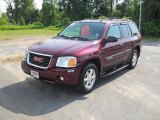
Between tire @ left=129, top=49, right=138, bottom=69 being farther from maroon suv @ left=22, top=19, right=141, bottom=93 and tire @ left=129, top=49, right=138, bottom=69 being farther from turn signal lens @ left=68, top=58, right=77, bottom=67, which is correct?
turn signal lens @ left=68, top=58, right=77, bottom=67

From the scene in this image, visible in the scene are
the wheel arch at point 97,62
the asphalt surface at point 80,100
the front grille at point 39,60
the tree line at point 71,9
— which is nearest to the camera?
the asphalt surface at point 80,100

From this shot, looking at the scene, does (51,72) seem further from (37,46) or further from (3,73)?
(3,73)

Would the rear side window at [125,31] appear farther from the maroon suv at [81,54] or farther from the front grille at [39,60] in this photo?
the front grille at [39,60]

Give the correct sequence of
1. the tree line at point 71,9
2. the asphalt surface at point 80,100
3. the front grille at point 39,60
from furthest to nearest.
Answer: the tree line at point 71,9
the front grille at point 39,60
the asphalt surface at point 80,100

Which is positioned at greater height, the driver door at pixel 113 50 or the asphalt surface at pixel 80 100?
the driver door at pixel 113 50

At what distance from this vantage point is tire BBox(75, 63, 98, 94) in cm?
593

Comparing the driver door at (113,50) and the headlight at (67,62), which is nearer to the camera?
the headlight at (67,62)

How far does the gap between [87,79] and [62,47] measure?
98 cm

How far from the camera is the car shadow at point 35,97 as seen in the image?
5195 mm

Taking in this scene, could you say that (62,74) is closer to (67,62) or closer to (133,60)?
(67,62)

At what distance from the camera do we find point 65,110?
5184 millimetres

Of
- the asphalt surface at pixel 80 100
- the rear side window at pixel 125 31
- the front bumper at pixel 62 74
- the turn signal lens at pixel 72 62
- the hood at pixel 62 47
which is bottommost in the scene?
the asphalt surface at pixel 80 100

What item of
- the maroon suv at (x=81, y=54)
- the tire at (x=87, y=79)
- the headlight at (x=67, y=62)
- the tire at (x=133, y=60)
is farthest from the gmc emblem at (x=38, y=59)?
the tire at (x=133, y=60)

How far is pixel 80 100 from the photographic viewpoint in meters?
5.77
